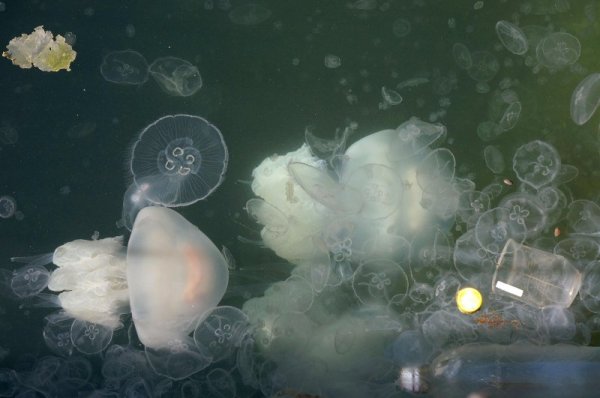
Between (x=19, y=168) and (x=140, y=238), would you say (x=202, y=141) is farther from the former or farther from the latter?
(x=19, y=168)

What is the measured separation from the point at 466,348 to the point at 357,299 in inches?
32.7

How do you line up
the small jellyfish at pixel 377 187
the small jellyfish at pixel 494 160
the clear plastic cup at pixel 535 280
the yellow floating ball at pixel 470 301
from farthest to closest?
the small jellyfish at pixel 494 160 < the small jellyfish at pixel 377 187 < the clear plastic cup at pixel 535 280 < the yellow floating ball at pixel 470 301

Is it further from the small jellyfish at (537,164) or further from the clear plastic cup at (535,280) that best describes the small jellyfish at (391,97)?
the clear plastic cup at (535,280)

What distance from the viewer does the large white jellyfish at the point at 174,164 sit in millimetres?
3787

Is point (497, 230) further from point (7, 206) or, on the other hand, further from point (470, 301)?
point (7, 206)

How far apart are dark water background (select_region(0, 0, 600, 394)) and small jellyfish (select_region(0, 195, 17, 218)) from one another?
41 mm

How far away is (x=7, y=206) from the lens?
4.05 m

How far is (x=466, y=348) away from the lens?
141 inches

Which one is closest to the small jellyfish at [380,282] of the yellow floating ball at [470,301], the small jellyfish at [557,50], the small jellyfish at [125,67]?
the yellow floating ball at [470,301]

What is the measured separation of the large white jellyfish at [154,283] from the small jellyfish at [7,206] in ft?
1.91

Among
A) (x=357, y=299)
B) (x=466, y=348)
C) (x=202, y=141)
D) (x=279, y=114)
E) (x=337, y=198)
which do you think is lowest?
(x=466, y=348)

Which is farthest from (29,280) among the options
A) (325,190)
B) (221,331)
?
(325,190)

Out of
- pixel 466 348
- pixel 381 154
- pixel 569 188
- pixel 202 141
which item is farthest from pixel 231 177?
pixel 569 188

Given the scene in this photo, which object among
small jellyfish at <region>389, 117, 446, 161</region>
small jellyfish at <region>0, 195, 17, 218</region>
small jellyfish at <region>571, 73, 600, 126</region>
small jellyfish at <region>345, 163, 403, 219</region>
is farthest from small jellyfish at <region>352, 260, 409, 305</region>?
small jellyfish at <region>0, 195, 17, 218</region>
